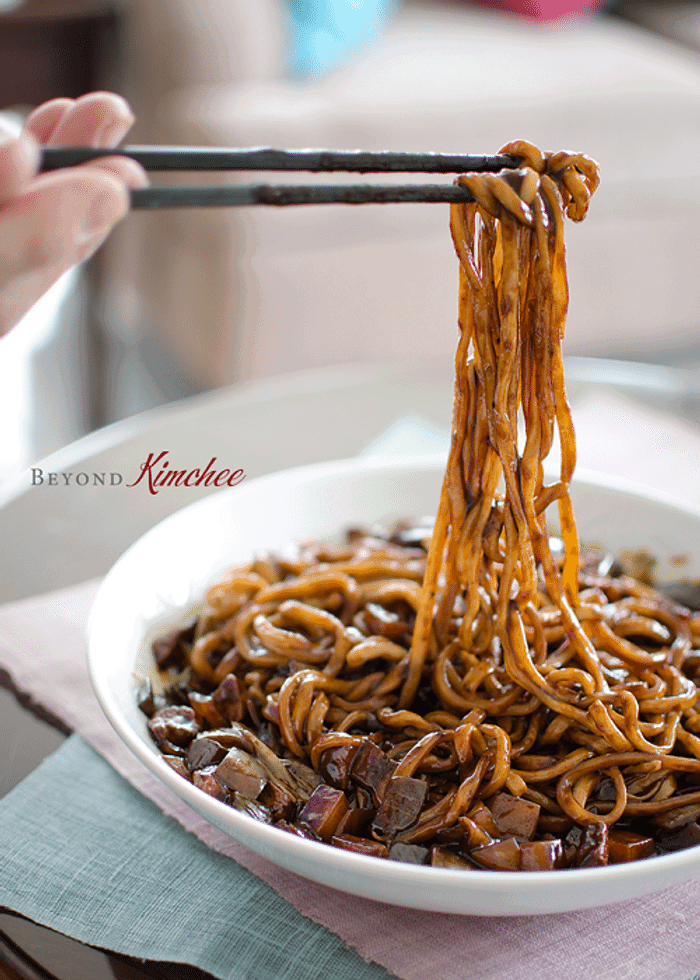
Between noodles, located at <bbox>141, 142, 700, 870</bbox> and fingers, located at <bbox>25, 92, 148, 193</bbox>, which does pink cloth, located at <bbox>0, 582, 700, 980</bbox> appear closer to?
noodles, located at <bbox>141, 142, 700, 870</bbox>

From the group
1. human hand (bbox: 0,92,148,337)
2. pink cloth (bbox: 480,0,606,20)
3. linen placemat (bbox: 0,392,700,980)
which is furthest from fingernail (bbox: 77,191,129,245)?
pink cloth (bbox: 480,0,606,20)

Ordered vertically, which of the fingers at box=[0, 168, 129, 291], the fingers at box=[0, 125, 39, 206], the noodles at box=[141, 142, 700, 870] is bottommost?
the noodles at box=[141, 142, 700, 870]

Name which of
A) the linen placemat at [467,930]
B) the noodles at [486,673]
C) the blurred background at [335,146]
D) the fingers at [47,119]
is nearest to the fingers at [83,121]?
the fingers at [47,119]

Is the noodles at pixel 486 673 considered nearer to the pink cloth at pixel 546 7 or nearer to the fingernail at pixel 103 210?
the fingernail at pixel 103 210

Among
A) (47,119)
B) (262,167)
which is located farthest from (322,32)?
(262,167)

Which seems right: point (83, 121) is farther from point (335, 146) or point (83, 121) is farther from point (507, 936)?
point (335, 146)
